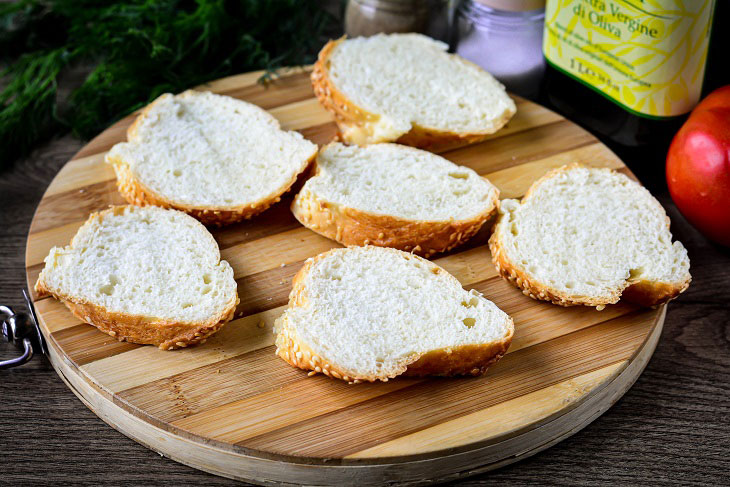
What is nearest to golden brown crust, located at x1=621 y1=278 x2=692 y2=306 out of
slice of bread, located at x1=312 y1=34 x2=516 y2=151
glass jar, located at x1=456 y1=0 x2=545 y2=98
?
slice of bread, located at x1=312 y1=34 x2=516 y2=151

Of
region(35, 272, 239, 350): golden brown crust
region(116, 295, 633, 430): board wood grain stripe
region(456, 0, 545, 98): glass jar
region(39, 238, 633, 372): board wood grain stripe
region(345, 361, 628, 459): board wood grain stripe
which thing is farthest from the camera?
region(456, 0, 545, 98): glass jar

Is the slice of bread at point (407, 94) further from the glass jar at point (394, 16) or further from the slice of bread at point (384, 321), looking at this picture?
the slice of bread at point (384, 321)

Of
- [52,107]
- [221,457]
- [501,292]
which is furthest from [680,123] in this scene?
[52,107]

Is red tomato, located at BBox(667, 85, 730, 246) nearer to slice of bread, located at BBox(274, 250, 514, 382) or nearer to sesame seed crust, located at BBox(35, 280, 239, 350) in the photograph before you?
slice of bread, located at BBox(274, 250, 514, 382)

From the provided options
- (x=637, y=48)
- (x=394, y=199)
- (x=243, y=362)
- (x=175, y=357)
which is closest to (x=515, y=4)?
(x=637, y=48)

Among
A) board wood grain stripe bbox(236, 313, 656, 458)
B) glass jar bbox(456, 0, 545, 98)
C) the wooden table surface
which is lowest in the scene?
the wooden table surface

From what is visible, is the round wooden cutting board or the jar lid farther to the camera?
the jar lid
